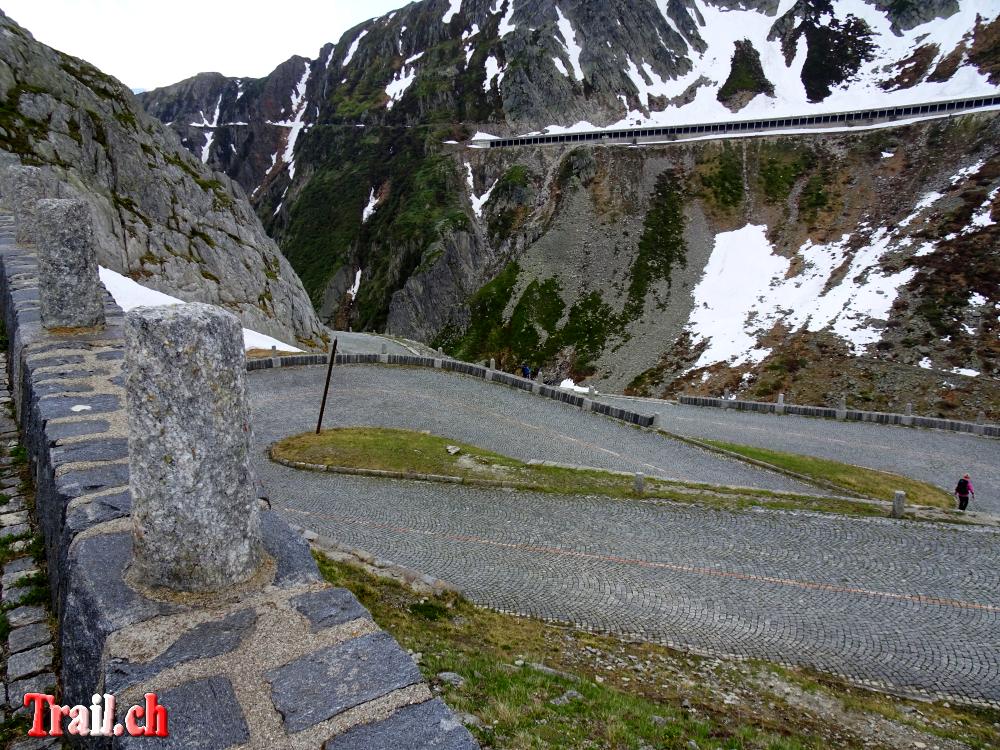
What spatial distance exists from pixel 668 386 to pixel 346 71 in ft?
455

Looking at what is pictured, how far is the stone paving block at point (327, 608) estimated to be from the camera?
4434 mm

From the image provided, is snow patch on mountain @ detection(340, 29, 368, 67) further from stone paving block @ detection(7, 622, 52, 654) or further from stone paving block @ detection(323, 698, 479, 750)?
stone paving block @ detection(323, 698, 479, 750)

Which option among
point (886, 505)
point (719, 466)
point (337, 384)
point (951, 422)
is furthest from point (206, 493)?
point (951, 422)

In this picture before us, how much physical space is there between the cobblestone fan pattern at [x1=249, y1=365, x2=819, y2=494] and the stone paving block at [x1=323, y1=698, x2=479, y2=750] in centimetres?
1885

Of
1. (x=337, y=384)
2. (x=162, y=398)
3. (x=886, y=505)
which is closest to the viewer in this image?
(x=162, y=398)

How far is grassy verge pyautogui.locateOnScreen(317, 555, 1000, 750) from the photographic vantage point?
678 cm

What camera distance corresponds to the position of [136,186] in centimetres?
4609

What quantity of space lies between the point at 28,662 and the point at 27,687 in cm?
25

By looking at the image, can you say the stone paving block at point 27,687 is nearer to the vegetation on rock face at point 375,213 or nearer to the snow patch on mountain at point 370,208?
the vegetation on rock face at point 375,213

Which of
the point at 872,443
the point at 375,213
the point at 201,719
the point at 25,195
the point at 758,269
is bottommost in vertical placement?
the point at 872,443

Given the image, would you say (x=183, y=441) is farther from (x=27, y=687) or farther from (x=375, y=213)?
(x=375, y=213)

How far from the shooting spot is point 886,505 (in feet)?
61.7

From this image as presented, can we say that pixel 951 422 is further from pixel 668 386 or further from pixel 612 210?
pixel 612 210

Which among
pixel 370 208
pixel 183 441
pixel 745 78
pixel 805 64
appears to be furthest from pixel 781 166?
pixel 183 441
